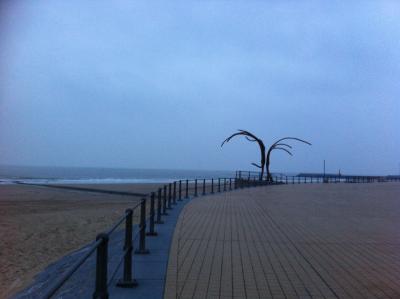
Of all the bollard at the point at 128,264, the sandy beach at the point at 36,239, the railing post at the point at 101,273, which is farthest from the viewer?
the sandy beach at the point at 36,239

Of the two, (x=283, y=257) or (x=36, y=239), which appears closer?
(x=283, y=257)

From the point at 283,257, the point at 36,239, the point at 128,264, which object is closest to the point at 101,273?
the point at 128,264

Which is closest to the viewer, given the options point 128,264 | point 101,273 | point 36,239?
point 101,273

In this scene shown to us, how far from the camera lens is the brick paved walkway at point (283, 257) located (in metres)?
5.85

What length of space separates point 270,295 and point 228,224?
20.2 ft

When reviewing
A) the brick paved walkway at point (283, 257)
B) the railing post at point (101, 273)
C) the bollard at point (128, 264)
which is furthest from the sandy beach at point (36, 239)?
the railing post at point (101, 273)

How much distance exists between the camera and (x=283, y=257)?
25.4ft

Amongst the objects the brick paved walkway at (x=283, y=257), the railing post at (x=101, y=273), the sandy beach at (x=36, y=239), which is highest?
the railing post at (x=101, y=273)

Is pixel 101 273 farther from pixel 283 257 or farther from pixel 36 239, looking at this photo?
pixel 36 239

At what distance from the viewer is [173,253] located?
7965 millimetres

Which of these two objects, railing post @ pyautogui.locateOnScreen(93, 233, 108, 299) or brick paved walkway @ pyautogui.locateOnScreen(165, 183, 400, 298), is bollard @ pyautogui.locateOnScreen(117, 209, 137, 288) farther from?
railing post @ pyautogui.locateOnScreen(93, 233, 108, 299)

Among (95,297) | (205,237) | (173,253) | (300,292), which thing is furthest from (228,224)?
(95,297)

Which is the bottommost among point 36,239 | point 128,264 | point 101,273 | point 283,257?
point 36,239

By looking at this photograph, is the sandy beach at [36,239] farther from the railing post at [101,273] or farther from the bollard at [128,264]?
the railing post at [101,273]
